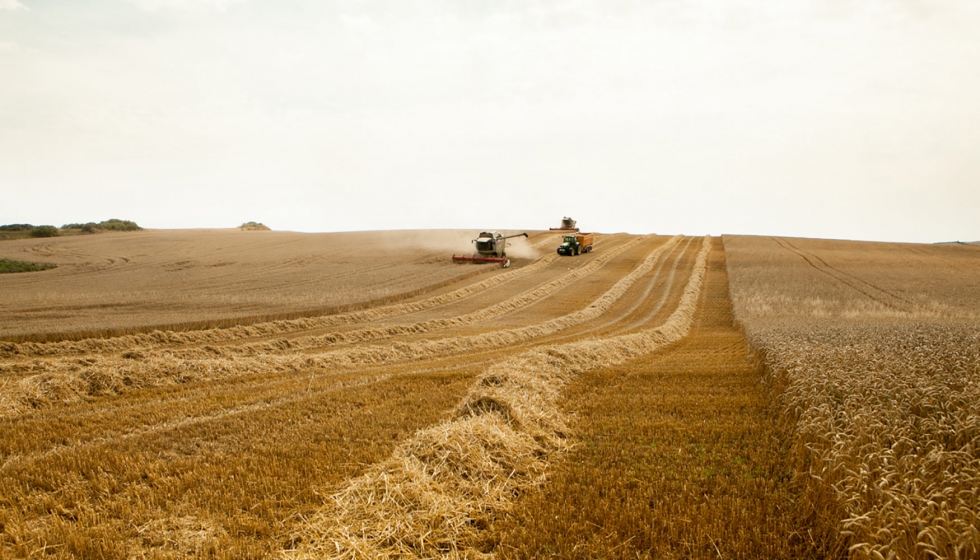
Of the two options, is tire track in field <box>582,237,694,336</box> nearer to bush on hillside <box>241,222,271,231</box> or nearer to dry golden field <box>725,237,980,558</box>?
dry golden field <box>725,237,980,558</box>

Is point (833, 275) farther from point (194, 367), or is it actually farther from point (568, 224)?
point (194, 367)

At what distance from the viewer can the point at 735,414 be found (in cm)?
878

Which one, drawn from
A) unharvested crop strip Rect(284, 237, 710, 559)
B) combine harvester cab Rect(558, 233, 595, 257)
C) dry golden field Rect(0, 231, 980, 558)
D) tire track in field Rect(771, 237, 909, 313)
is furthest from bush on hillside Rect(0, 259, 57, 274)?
tire track in field Rect(771, 237, 909, 313)

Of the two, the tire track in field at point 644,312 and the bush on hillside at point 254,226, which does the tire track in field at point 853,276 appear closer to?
the tire track in field at point 644,312

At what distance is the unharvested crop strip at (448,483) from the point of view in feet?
17.1

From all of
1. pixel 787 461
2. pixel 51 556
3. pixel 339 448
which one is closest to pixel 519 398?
pixel 339 448

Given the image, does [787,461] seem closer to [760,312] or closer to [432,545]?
[432,545]

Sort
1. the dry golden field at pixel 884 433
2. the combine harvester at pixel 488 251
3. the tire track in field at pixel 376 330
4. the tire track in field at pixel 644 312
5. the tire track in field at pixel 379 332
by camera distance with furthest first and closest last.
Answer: the combine harvester at pixel 488 251 → the tire track in field at pixel 644 312 → the tire track in field at pixel 379 332 → the tire track in field at pixel 376 330 → the dry golden field at pixel 884 433

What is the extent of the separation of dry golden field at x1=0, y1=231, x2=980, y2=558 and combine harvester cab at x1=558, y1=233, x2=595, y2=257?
25.8 metres

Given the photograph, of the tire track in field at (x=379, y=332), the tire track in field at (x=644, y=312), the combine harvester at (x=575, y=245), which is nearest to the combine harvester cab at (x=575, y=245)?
the combine harvester at (x=575, y=245)

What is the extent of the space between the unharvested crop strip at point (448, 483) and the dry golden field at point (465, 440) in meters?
0.03

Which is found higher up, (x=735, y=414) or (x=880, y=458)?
(x=880, y=458)

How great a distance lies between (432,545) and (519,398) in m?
3.99

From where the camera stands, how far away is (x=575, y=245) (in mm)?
46562
